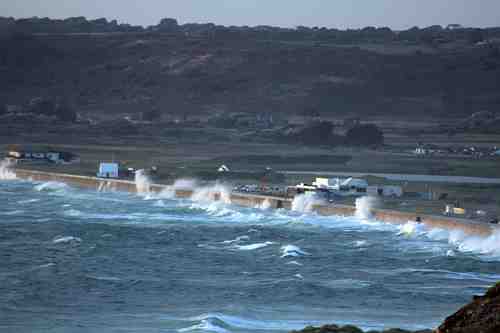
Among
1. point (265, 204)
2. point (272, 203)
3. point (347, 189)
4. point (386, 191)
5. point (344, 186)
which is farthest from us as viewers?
point (344, 186)

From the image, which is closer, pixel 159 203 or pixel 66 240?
pixel 66 240

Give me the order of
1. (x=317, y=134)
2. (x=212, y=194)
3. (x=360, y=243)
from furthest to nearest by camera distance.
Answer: (x=317, y=134) < (x=212, y=194) < (x=360, y=243)

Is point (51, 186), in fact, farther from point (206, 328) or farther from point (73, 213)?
point (206, 328)

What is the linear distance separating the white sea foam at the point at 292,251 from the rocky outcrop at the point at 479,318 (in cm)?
3343

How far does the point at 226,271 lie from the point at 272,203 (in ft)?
110

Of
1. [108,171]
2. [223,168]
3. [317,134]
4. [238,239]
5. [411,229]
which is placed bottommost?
[238,239]

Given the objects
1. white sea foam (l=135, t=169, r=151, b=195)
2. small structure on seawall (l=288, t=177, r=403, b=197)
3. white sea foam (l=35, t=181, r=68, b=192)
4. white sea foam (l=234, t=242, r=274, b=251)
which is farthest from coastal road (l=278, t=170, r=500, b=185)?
white sea foam (l=234, t=242, r=274, b=251)

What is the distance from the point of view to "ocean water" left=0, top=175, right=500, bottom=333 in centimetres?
4066

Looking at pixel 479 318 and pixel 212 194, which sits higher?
pixel 479 318

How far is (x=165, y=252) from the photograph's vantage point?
Result: 59594mm

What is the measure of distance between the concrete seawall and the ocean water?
2.34ft

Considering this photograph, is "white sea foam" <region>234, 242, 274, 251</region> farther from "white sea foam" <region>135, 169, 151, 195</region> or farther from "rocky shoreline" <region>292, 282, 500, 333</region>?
"white sea foam" <region>135, 169, 151, 195</region>

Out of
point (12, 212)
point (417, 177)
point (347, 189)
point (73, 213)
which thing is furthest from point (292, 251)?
point (417, 177)

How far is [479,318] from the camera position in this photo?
23.1 metres
